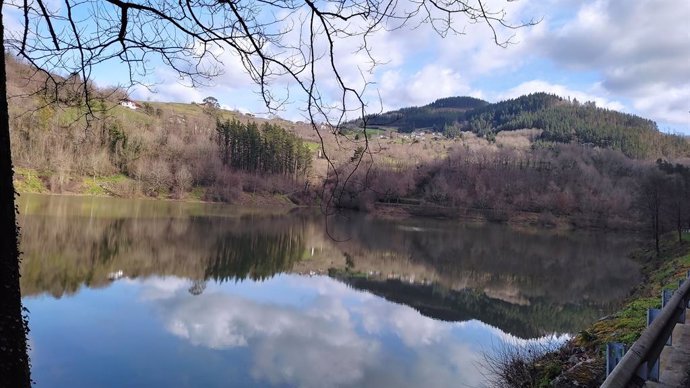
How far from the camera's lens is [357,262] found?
27.5 metres

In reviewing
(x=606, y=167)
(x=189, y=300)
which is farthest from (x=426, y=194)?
(x=189, y=300)

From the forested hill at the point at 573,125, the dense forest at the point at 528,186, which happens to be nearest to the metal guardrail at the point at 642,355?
the dense forest at the point at 528,186

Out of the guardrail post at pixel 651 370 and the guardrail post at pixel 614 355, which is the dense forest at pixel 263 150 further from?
the guardrail post at pixel 614 355

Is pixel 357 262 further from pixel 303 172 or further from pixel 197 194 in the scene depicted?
pixel 303 172

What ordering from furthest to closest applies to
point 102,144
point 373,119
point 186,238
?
point 102,144
point 186,238
point 373,119

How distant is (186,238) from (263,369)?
66.2 feet

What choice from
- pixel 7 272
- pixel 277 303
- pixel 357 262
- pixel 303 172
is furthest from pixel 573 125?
pixel 7 272

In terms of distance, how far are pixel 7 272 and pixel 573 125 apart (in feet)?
499

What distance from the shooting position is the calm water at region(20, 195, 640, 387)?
990 cm

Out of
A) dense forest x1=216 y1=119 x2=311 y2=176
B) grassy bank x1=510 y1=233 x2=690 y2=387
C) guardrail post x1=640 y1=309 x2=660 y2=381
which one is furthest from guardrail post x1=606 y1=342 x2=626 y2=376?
dense forest x1=216 y1=119 x2=311 y2=176

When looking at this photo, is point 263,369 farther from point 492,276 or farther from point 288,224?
point 288,224

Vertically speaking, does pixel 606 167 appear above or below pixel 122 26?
above

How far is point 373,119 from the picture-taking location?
8.82ft

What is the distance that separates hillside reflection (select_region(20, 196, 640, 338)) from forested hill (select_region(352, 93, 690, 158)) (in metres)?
57.0
